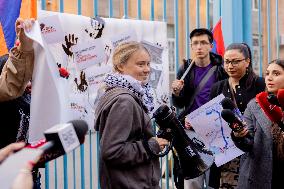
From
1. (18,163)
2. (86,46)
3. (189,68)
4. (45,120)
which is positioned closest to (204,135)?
(189,68)

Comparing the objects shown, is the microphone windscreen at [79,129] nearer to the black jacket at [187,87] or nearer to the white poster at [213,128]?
the white poster at [213,128]

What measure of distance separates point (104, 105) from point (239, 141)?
41.0 inches

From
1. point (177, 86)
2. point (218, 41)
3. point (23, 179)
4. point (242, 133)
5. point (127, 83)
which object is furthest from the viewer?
point (218, 41)

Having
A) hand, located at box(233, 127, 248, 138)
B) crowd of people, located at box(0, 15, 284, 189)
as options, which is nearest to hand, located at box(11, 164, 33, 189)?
crowd of people, located at box(0, 15, 284, 189)

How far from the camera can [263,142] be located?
3.38 meters

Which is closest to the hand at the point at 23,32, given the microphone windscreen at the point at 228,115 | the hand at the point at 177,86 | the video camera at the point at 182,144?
the video camera at the point at 182,144

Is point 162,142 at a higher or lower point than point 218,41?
lower

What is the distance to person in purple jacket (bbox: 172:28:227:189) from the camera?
13.3 feet

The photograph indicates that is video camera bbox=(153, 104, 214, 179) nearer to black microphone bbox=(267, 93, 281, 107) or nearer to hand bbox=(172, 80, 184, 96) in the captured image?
black microphone bbox=(267, 93, 281, 107)

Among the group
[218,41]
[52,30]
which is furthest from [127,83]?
[218,41]

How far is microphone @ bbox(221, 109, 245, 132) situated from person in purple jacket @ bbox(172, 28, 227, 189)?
A: 2.91 feet

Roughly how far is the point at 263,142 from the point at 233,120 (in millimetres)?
402

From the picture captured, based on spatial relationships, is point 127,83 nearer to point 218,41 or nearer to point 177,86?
point 177,86

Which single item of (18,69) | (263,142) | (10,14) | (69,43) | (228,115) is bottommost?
(263,142)
